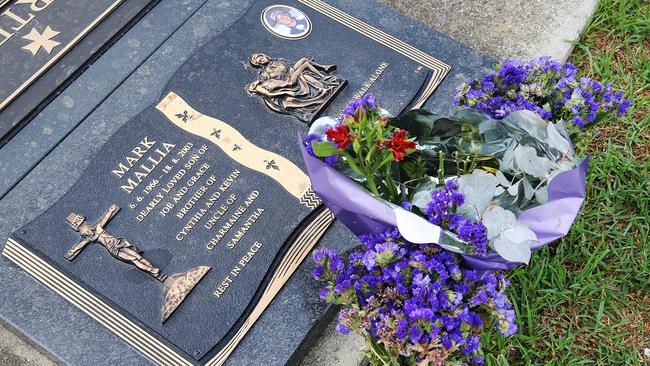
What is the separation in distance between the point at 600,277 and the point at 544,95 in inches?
34.4

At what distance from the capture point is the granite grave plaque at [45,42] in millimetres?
2969

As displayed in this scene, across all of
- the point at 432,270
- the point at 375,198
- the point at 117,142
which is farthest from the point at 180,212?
the point at 432,270

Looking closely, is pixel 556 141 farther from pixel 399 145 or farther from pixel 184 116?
pixel 184 116

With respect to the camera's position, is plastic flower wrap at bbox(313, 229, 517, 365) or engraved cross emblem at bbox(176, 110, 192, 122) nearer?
plastic flower wrap at bbox(313, 229, 517, 365)

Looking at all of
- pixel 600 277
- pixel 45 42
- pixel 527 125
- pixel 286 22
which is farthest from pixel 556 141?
pixel 45 42

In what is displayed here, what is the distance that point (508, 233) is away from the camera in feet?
6.91

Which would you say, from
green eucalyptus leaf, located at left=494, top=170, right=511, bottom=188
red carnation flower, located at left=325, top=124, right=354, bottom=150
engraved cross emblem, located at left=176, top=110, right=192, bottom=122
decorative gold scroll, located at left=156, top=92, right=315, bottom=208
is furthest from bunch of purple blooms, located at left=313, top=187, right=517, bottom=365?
engraved cross emblem, located at left=176, top=110, right=192, bottom=122

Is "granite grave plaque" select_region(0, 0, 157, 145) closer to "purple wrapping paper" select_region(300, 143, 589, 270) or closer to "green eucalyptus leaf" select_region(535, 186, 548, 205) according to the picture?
"purple wrapping paper" select_region(300, 143, 589, 270)

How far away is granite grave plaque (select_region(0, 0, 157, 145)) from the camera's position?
9.74 ft

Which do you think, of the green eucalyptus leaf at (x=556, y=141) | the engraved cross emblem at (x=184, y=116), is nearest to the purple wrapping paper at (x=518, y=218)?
the green eucalyptus leaf at (x=556, y=141)

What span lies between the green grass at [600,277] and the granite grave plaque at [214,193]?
32.1 inches

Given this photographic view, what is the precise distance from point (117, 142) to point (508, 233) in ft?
5.03

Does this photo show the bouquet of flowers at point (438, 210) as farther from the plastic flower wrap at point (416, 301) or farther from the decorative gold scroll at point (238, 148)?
the decorative gold scroll at point (238, 148)

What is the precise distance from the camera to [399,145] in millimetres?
2045
